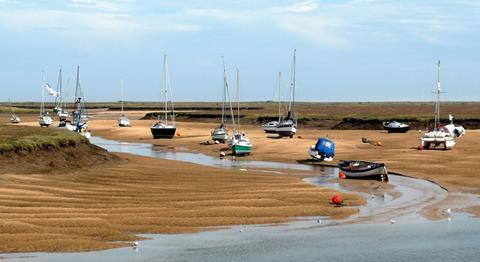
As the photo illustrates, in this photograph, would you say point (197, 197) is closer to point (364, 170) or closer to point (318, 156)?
point (364, 170)

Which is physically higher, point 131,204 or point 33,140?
point 33,140

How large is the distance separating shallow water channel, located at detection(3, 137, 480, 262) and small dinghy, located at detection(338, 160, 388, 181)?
11.8 m

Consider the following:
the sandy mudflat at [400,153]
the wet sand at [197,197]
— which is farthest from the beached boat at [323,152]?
the wet sand at [197,197]

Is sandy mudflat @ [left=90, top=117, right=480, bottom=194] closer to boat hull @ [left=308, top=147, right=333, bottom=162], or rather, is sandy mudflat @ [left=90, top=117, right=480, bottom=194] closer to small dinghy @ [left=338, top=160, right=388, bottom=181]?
boat hull @ [left=308, top=147, right=333, bottom=162]

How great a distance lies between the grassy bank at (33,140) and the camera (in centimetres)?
4947

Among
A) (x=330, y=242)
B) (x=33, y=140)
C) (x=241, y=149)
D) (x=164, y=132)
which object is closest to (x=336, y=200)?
(x=330, y=242)

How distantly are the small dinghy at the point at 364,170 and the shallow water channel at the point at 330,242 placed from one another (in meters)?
11.8

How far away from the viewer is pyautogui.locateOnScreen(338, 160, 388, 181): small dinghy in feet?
175

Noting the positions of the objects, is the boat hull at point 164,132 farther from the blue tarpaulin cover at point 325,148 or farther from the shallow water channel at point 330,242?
the shallow water channel at point 330,242

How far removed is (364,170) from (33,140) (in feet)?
76.2

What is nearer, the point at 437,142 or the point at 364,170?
the point at 364,170

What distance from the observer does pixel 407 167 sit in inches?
2421

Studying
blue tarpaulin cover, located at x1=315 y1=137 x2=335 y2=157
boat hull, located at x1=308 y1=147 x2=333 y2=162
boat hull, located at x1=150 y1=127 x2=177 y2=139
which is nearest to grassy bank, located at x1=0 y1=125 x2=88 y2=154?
boat hull, located at x1=308 y1=147 x2=333 y2=162

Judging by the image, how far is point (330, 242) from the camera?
31.0 m
